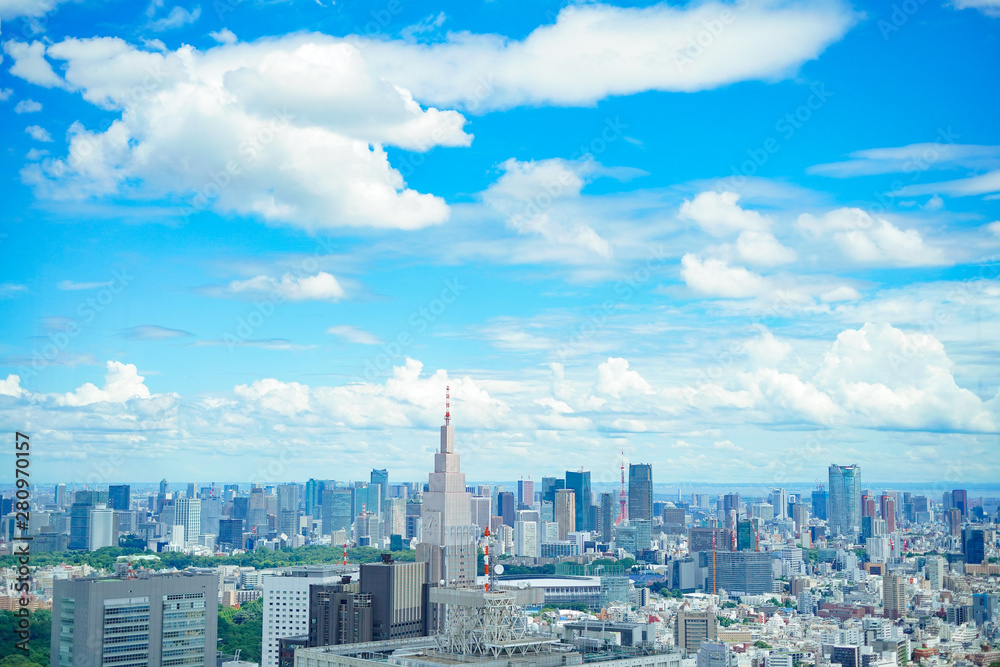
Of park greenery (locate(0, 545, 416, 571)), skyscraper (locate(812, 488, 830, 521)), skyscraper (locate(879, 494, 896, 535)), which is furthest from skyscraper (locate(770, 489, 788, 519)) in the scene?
park greenery (locate(0, 545, 416, 571))

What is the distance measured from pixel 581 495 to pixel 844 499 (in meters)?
24.8

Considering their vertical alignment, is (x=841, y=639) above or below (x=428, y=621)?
below

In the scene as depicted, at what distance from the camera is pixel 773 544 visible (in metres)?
83.1

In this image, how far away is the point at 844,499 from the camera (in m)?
91.5

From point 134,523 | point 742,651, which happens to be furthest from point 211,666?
point 134,523

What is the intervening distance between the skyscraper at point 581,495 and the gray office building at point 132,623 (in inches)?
3075

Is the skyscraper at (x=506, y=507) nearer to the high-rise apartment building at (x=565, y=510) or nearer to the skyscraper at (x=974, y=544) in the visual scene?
the high-rise apartment building at (x=565, y=510)

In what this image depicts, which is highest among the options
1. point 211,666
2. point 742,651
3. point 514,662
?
point 514,662

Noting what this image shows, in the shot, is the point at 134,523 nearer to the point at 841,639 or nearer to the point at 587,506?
the point at 587,506

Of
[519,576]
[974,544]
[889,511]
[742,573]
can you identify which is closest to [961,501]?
[974,544]

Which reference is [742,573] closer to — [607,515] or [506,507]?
[607,515]

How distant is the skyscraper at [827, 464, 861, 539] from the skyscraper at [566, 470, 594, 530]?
74.2ft

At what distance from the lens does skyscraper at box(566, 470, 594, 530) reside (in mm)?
101188

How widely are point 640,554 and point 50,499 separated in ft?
147
